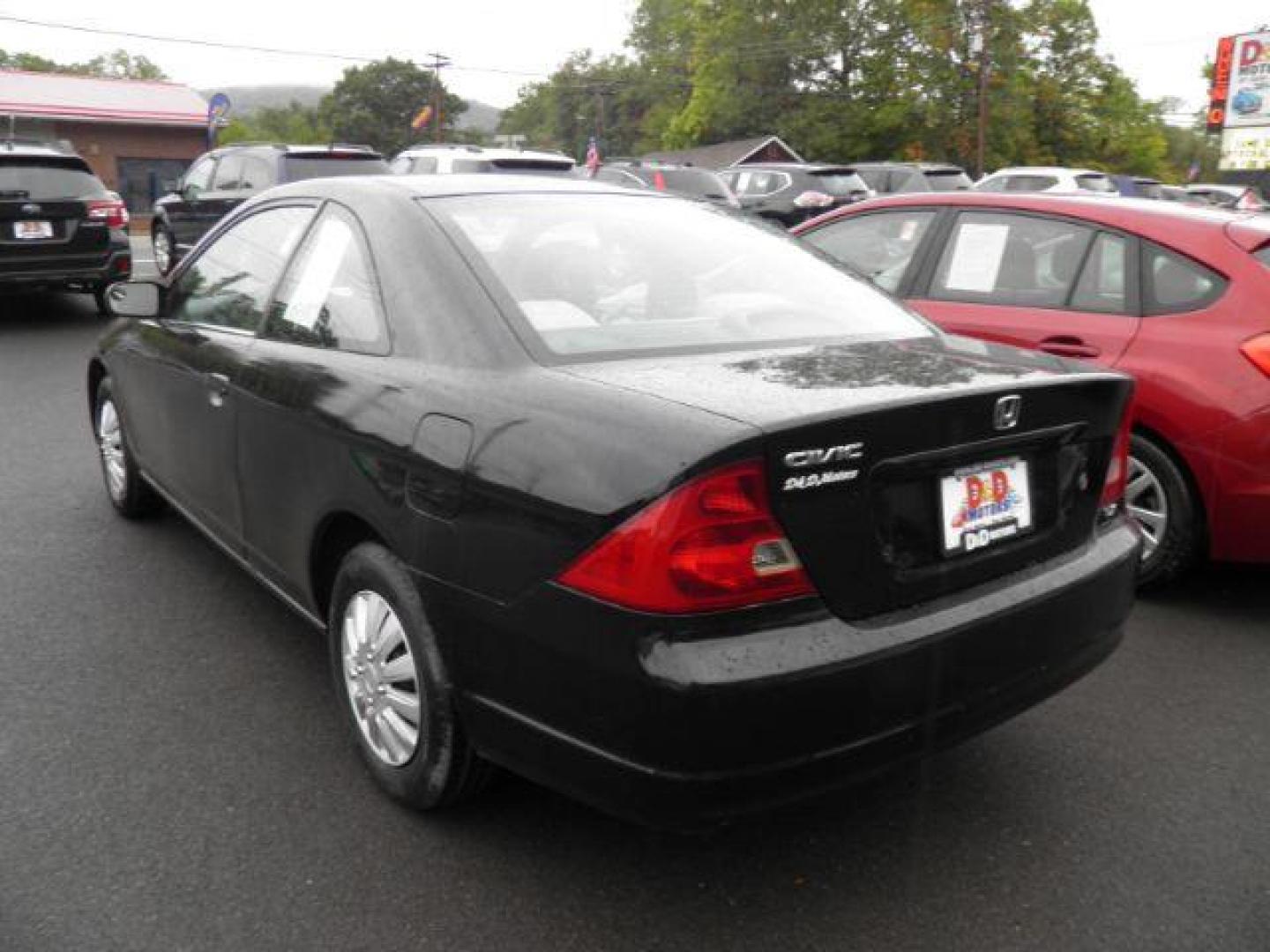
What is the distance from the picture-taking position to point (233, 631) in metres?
3.94

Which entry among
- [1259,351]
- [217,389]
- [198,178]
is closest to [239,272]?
[217,389]

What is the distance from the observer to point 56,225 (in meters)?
10.7

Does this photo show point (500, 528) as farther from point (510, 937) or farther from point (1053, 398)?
point (1053, 398)

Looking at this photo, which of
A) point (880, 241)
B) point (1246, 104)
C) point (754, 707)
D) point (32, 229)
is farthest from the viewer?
point (1246, 104)

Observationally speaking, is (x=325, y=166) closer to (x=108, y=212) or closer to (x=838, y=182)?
(x=108, y=212)

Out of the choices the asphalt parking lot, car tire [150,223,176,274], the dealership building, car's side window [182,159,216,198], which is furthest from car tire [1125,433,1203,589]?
the dealership building

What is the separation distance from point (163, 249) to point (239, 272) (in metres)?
12.4

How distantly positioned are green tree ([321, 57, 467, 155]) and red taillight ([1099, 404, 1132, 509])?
300 feet

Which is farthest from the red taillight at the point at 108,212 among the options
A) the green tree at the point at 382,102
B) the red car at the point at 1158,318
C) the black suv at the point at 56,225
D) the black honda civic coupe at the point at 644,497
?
the green tree at the point at 382,102

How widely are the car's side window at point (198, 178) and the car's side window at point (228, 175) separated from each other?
7.1 inches

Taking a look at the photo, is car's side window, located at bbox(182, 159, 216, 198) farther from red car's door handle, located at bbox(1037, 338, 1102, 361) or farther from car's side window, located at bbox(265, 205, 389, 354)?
red car's door handle, located at bbox(1037, 338, 1102, 361)

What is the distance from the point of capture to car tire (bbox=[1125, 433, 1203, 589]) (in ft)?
13.7

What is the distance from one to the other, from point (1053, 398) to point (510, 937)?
1683 mm

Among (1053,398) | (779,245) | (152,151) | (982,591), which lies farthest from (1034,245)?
(152,151)
